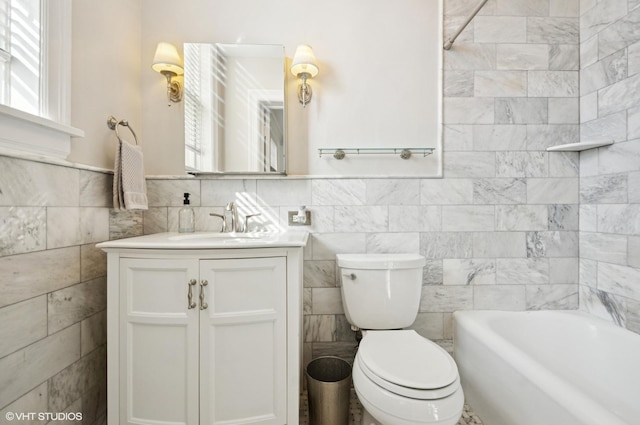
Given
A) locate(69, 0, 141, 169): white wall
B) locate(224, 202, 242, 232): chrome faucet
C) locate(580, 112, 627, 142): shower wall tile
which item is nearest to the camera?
locate(69, 0, 141, 169): white wall

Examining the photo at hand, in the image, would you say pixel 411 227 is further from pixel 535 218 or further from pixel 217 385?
pixel 217 385

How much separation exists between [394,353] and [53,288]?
4.61 feet

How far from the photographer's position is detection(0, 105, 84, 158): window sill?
915mm

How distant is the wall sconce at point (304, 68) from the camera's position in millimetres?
1566

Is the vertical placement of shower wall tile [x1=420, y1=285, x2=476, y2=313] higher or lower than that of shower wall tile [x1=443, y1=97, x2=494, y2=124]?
lower

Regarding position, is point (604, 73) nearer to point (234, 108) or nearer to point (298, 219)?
point (298, 219)

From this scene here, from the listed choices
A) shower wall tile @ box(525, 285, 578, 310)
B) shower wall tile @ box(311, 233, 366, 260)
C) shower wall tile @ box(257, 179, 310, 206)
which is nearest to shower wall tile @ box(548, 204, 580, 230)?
shower wall tile @ box(525, 285, 578, 310)

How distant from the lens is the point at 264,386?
118 centimetres

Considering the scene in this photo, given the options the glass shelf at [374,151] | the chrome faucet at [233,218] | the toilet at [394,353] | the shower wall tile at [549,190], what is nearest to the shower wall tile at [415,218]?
the toilet at [394,353]

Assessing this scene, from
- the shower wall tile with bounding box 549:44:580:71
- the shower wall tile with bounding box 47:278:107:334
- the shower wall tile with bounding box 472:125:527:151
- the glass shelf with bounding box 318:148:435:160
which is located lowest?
the shower wall tile with bounding box 47:278:107:334

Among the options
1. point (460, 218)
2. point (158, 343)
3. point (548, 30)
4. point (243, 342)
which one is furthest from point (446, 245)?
point (158, 343)

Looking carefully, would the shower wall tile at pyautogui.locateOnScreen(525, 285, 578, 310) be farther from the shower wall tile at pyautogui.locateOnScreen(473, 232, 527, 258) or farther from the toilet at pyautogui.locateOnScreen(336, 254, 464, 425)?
the toilet at pyautogui.locateOnScreen(336, 254, 464, 425)

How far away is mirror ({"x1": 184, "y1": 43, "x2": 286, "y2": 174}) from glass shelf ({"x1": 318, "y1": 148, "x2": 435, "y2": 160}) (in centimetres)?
29

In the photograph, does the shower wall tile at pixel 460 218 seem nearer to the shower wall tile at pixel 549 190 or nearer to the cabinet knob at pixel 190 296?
the shower wall tile at pixel 549 190
